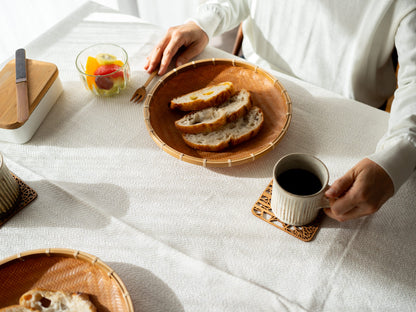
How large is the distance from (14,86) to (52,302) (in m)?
0.60

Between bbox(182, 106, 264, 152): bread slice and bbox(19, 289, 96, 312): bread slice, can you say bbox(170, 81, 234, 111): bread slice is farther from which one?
bbox(19, 289, 96, 312): bread slice

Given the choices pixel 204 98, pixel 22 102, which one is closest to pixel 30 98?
pixel 22 102

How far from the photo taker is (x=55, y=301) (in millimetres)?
642

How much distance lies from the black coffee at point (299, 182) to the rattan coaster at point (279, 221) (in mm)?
88

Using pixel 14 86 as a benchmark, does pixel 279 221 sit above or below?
below

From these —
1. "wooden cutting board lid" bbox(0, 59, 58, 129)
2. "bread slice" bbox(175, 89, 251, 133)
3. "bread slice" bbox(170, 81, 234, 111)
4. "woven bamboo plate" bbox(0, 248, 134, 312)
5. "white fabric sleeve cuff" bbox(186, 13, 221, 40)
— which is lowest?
"woven bamboo plate" bbox(0, 248, 134, 312)

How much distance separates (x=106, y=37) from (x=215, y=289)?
93 cm

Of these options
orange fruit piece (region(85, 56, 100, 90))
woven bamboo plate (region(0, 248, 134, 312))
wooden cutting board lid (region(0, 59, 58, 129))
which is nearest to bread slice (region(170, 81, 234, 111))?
orange fruit piece (region(85, 56, 100, 90))

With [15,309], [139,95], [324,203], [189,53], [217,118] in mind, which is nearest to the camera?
[15,309]

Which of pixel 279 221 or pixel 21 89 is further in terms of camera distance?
pixel 21 89

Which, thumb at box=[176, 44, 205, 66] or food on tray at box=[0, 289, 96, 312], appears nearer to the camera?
food on tray at box=[0, 289, 96, 312]

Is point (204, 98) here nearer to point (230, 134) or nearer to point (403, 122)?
point (230, 134)

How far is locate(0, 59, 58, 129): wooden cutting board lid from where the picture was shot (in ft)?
2.98

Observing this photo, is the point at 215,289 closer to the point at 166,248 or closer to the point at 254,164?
the point at 166,248
